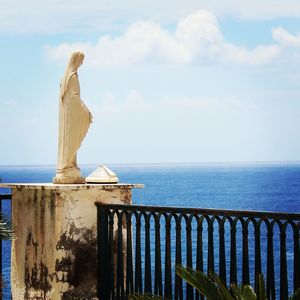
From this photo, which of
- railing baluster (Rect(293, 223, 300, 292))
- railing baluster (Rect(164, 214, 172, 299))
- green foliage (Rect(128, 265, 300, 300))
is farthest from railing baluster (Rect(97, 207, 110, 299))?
railing baluster (Rect(293, 223, 300, 292))

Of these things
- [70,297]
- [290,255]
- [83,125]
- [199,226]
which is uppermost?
[83,125]

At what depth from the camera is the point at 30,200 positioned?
26.1ft

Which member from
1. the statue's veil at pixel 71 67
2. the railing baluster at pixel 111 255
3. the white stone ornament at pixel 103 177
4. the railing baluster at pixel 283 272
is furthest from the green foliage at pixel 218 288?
the statue's veil at pixel 71 67

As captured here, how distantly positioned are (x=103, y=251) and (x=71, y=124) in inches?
49.3

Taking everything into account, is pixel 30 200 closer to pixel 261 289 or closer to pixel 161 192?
pixel 261 289

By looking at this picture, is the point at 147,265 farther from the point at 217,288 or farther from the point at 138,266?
the point at 217,288

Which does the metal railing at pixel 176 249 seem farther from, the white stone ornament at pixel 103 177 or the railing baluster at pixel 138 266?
the white stone ornament at pixel 103 177

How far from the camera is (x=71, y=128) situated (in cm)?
795

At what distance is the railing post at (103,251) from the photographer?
7816 millimetres

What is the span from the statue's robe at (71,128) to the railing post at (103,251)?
419 millimetres

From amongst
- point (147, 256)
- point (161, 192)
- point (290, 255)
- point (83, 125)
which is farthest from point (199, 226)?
point (161, 192)

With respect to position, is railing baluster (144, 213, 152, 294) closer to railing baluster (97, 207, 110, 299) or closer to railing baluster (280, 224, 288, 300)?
railing baluster (97, 207, 110, 299)

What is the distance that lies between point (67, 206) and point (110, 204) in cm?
40

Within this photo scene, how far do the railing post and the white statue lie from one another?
41 centimetres
